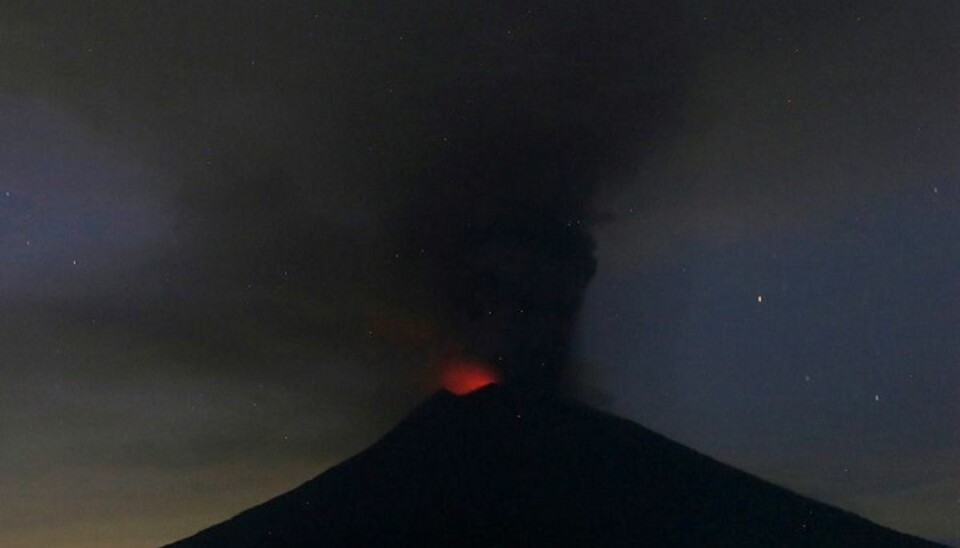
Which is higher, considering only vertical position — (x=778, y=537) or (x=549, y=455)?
(x=549, y=455)

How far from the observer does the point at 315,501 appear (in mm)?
4672

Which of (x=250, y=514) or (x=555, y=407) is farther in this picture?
(x=555, y=407)

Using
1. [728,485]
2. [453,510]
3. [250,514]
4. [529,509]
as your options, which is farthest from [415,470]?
[728,485]

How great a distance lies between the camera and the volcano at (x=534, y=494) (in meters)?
4.81

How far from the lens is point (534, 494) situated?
546 cm

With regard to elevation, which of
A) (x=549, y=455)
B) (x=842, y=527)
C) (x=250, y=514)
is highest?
(x=549, y=455)

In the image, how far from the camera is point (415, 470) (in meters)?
5.32

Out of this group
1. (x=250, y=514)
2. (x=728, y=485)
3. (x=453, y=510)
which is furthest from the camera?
(x=453, y=510)

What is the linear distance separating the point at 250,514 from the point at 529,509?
1.79 meters

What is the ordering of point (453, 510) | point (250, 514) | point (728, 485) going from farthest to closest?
point (453, 510) → point (728, 485) → point (250, 514)

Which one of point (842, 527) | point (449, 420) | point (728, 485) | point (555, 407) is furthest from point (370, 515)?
point (842, 527)

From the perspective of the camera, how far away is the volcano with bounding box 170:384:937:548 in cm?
481

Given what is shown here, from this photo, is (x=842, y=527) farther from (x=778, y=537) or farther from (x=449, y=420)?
(x=449, y=420)

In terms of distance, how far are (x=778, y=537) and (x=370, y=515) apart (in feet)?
8.54
